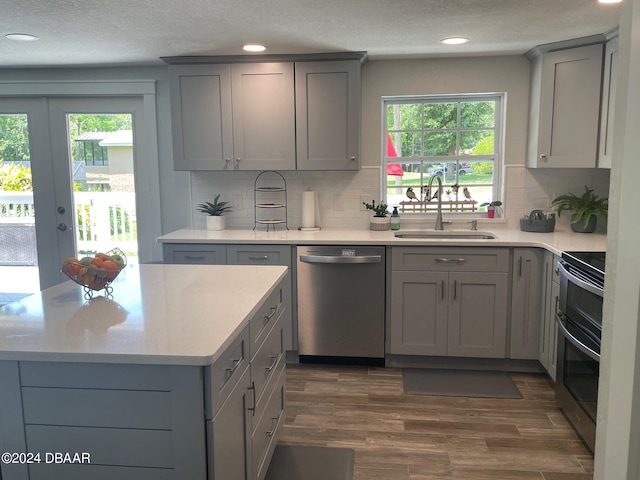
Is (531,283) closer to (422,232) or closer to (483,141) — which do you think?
(422,232)

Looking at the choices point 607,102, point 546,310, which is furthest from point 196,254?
point 607,102

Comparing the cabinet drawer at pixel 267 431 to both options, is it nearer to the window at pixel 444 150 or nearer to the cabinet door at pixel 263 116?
the cabinet door at pixel 263 116

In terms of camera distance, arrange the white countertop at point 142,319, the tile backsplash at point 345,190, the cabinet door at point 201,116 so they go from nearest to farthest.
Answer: the white countertop at point 142,319 → the cabinet door at point 201,116 → the tile backsplash at point 345,190

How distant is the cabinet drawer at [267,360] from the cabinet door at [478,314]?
4.82 ft

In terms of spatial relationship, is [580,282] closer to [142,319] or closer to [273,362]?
[273,362]

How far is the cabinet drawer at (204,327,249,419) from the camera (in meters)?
1.46

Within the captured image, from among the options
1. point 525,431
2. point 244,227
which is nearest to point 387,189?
point 244,227

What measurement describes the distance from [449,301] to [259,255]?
1.37 meters

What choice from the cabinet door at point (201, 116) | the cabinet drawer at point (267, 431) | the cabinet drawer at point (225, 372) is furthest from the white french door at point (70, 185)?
the cabinet drawer at point (225, 372)

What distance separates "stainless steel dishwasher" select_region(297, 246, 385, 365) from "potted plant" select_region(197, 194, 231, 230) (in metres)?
0.90

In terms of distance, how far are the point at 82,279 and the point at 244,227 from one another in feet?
7.67

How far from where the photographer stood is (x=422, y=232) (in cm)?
407

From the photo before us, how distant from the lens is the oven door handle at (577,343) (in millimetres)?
2395

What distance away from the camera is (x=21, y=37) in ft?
10.6
